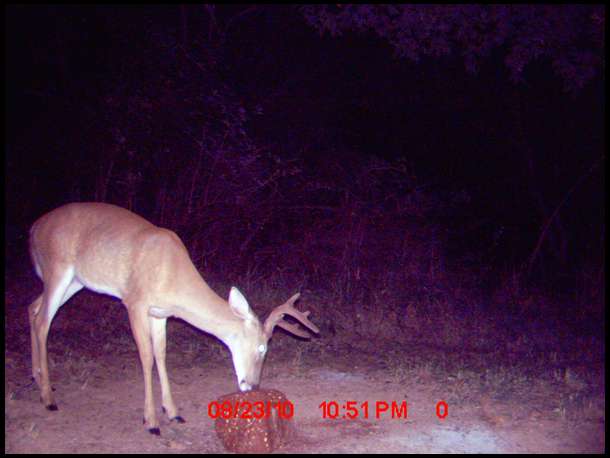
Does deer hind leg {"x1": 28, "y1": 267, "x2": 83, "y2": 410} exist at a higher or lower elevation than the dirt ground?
higher

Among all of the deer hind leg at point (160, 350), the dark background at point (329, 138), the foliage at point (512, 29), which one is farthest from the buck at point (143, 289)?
the foliage at point (512, 29)

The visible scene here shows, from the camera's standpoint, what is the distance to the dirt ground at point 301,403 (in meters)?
5.84

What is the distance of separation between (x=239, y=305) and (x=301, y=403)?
1.13 meters

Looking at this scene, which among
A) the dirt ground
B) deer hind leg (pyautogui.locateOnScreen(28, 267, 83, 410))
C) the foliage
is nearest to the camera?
the dirt ground

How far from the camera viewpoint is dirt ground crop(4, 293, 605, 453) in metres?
5.84

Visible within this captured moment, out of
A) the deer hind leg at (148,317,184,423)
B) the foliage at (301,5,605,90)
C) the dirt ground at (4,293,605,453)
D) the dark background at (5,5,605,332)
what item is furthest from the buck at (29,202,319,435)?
the foliage at (301,5,605,90)

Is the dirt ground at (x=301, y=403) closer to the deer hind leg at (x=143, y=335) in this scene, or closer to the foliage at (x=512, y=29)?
the deer hind leg at (x=143, y=335)

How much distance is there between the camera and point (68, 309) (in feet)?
31.7

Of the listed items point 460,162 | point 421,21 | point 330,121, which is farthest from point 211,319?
point 460,162

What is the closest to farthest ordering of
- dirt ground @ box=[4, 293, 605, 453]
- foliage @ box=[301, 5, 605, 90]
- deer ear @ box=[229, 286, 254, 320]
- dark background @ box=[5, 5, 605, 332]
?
dirt ground @ box=[4, 293, 605, 453] < deer ear @ box=[229, 286, 254, 320] < foliage @ box=[301, 5, 605, 90] < dark background @ box=[5, 5, 605, 332]

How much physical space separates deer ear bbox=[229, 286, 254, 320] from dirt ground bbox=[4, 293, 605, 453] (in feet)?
2.99

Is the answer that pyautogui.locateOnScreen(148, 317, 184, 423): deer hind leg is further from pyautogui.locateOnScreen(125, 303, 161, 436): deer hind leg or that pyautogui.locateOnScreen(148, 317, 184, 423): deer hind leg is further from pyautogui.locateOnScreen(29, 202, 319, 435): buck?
pyautogui.locateOnScreen(125, 303, 161, 436): deer hind leg

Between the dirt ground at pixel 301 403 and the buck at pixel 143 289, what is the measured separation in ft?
1.03

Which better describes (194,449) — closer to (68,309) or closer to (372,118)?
(68,309)
